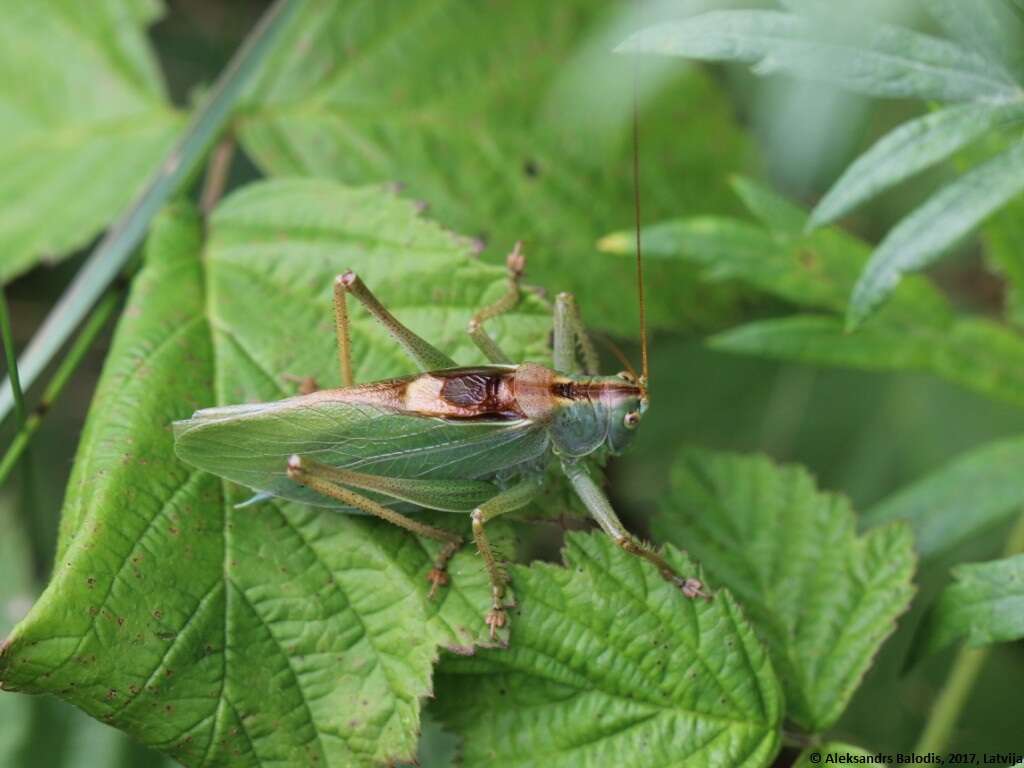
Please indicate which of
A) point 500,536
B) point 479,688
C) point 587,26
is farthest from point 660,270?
point 479,688

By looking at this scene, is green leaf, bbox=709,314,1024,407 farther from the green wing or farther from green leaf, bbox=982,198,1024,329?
the green wing

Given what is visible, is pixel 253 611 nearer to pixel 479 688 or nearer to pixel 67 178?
pixel 479 688

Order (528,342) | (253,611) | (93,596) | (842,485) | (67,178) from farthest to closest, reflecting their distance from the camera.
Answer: (842,485), (67,178), (528,342), (253,611), (93,596)

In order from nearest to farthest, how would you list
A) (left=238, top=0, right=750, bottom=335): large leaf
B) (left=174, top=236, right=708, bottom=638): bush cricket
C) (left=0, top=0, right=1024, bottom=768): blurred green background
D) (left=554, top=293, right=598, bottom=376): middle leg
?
(left=174, top=236, right=708, bottom=638): bush cricket
(left=554, top=293, right=598, bottom=376): middle leg
(left=0, top=0, right=1024, bottom=768): blurred green background
(left=238, top=0, right=750, bottom=335): large leaf

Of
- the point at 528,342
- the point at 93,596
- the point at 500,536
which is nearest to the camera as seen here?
the point at 93,596

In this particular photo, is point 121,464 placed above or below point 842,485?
below

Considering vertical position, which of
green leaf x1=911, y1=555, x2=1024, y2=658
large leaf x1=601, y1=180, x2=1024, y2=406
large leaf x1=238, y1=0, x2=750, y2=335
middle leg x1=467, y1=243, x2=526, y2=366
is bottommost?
green leaf x1=911, y1=555, x2=1024, y2=658

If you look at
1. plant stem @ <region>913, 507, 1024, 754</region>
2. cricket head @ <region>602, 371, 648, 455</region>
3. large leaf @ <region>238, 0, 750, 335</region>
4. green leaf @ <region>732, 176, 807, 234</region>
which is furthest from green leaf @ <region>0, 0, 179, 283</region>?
plant stem @ <region>913, 507, 1024, 754</region>
